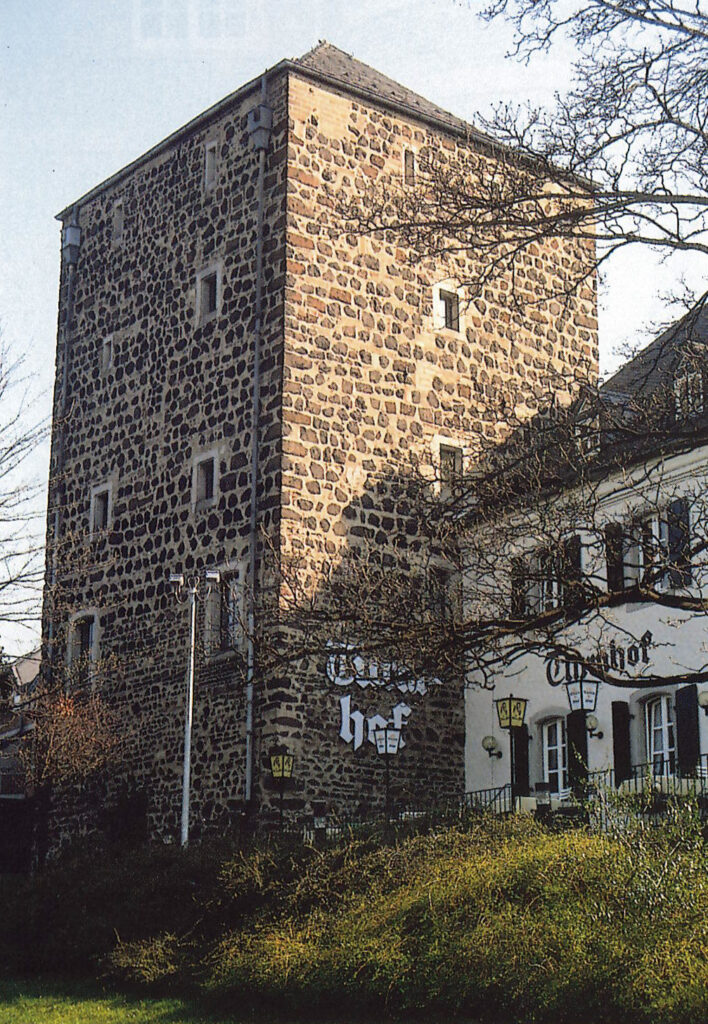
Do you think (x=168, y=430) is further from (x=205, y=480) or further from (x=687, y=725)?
(x=687, y=725)

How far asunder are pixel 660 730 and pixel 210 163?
13.7 m

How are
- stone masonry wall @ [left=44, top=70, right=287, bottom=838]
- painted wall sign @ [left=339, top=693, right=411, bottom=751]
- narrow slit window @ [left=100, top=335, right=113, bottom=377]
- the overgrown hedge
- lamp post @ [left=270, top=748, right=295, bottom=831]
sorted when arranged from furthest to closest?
narrow slit window @ [left=100, top=335, right=113, bottom=377]
stone masonry wall @ [left=44, top=70, right=287, bottom=838]
painted wall sign @ [left=339, top=693, right=411, bottom=751]
lamp post @ [left=270, top=748, right=295, bottom=831]
the overgrown hedge

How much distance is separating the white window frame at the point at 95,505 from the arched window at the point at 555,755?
987 cm

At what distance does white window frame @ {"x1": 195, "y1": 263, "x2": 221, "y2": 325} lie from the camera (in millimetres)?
29828

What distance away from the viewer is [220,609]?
28594 mm

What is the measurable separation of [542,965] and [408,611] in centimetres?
476

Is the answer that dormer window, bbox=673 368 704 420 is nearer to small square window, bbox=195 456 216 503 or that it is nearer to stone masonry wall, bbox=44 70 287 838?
stone masonry wall, bbox=44 70 287 838

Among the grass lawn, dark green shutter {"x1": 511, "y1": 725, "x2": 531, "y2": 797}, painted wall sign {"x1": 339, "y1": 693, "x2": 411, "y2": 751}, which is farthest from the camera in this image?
painted wall sign {"x1": 339, "y1": 693, "x2": 411, "y2": 751}

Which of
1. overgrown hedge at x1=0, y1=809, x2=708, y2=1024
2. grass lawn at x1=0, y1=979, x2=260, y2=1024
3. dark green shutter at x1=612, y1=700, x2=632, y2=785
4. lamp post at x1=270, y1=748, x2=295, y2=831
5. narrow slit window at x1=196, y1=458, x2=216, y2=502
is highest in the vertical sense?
narrow slit window at x1=196, y1=458, x2=216, y2=502

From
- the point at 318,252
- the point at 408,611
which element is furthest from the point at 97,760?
the point at 408,611

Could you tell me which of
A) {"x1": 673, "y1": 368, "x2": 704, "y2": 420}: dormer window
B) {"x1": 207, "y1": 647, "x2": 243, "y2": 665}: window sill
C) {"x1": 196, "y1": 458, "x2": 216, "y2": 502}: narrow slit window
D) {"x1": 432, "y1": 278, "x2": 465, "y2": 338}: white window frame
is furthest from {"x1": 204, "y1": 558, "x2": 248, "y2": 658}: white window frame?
{"x1": 673, "y1": 368, "x2": 704, "y2": 420}: dormer window

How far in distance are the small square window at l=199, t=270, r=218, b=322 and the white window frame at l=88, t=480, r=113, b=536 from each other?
13.5 ft

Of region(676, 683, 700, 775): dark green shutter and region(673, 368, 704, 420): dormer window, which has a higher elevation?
region(673, 368, 704, 420): dormer window

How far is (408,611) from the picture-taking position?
16469mm
